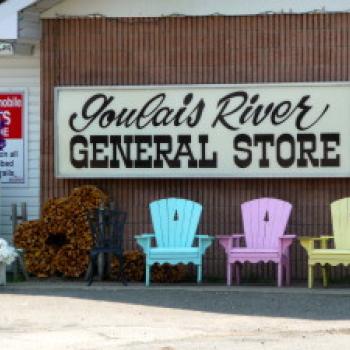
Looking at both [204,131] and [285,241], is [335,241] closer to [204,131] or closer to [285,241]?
[285,241]

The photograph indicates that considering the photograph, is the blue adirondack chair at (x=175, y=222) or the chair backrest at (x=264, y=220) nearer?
the chair backrest at (x=264, y=220)

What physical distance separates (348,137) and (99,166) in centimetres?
337

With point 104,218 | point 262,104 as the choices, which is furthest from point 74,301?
point 262,104

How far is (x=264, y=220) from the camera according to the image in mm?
14422

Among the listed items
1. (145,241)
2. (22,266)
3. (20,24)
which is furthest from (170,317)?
(20,24)

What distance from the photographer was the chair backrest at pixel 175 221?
14469 millimetres

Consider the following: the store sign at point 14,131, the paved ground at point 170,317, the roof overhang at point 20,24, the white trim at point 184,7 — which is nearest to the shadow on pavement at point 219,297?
the paved ground at point 170,317

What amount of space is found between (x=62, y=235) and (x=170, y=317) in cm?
386

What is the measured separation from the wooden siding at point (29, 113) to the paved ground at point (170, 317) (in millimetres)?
1739

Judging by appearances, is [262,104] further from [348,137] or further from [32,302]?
[32,302]

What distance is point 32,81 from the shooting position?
15.9m

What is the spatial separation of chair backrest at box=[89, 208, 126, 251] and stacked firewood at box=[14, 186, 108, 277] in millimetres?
359

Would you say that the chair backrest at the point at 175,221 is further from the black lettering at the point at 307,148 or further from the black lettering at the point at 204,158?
the black lettering at the point at 307,148

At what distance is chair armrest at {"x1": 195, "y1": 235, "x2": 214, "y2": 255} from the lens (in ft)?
45.6
